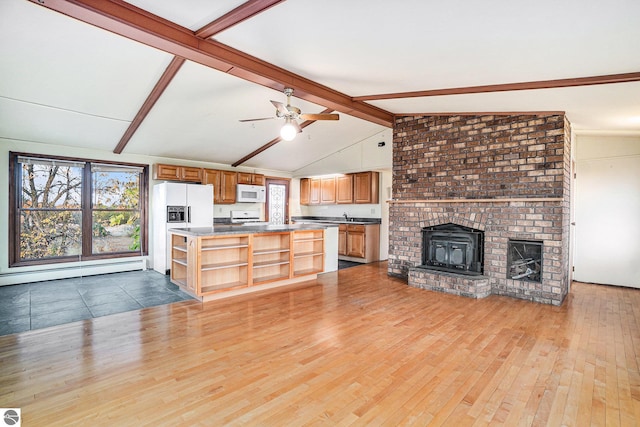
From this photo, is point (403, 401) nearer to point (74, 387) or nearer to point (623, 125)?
point (74, 387)

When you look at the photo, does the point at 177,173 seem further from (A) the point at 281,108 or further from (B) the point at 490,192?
(B) the point at 490,192

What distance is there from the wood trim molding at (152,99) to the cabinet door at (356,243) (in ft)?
15.1

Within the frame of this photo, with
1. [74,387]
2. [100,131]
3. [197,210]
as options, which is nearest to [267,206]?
[197,210]

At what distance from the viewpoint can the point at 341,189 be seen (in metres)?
7.88

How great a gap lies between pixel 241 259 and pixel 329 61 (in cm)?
290

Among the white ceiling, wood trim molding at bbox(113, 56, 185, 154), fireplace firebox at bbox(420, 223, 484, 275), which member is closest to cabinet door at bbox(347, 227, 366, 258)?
fireplace firebox at bbox(420, 223, 484, 275)

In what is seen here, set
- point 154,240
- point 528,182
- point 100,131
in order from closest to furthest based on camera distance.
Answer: point 528,182 < point 100,131 < point 154,240

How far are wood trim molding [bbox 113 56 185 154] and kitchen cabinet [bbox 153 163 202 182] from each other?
0.71 metres

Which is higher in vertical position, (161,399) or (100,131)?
(100,131)

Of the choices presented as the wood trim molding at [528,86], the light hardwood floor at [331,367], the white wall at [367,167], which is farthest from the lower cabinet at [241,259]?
the wood trim molding at [528,86]

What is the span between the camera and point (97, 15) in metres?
2.31

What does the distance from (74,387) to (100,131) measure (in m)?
4.07

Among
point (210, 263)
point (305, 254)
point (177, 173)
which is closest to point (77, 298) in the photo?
point (210, 263)

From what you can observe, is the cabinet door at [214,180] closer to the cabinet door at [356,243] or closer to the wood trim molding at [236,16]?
the cabinet door at [356,243]
